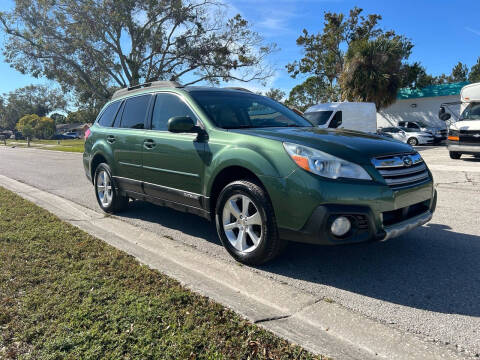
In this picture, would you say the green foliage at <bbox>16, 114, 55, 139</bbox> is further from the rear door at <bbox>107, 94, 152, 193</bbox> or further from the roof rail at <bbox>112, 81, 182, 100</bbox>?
the rear door at <bbox>107, 94, 152, 193</bbox>

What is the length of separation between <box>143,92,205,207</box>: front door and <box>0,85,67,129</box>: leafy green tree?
11015 centimetres

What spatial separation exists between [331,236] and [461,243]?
196 centimetres

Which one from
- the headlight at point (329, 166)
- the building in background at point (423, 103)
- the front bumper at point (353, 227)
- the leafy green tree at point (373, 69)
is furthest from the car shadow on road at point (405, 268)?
the building in background at point (423, 103)

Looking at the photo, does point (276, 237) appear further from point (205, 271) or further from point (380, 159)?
point (380, 159)

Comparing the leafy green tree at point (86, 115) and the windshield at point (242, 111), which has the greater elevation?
the leafy green tree at point (86, 115)

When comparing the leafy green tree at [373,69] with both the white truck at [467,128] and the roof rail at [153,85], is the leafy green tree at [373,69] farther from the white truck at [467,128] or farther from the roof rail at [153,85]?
the roof rail at [153,85]

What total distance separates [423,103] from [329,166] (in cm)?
3230

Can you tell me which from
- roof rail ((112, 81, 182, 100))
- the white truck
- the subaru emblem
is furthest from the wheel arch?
the white truck

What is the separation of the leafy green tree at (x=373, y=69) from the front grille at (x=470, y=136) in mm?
15923

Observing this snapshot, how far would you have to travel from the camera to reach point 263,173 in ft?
10.6

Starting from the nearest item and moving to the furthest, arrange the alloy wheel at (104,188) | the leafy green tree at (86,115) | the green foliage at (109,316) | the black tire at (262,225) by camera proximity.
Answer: the green foliage at (109,316) < the black tire at (262,225) < the alloy wheel at (104,188) < the leafy green tree at (86,115)

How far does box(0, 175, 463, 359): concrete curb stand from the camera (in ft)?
7.22

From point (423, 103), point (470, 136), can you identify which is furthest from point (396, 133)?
point (470, 136)

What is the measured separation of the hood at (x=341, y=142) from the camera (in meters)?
3.12
